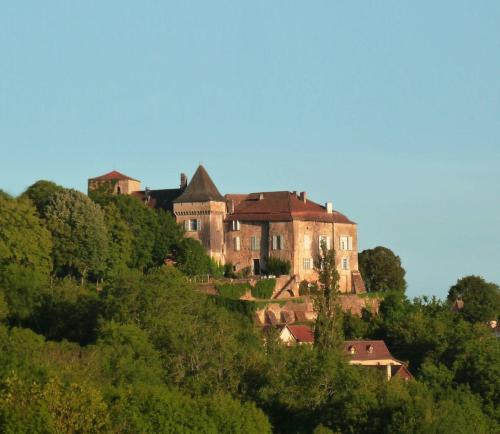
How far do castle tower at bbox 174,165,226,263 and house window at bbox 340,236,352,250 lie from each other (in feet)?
23.7

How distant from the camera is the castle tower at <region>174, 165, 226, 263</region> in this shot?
96.0 metres

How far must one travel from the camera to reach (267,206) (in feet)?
323

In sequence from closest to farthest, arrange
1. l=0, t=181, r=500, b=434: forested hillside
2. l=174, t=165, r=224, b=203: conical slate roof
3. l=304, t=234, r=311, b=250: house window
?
l=0, t=181, r=500, b=434: forested hillside
l=174, t=165, r=224, b=203: conical slate roof
l=304, t=234, r=311, b=250: house window

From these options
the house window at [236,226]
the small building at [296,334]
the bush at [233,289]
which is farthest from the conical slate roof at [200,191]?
the small building at [296,334]

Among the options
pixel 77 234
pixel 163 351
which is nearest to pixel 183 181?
pixel 77 234

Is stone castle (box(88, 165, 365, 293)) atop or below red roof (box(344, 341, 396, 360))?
atop

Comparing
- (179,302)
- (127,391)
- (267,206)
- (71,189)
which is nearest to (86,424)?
(127,391)

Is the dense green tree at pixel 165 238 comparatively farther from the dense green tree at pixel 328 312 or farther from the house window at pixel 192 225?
the dense green tree at pixel 328 312

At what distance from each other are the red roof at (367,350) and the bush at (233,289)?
753cm

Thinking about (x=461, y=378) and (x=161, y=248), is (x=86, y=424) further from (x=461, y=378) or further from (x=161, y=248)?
(x=161, y=248)

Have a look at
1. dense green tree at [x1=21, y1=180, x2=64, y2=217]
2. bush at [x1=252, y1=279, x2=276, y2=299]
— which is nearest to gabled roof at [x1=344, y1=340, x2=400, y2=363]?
bush at [x1=252, y1=279, x2=276, y2=299]

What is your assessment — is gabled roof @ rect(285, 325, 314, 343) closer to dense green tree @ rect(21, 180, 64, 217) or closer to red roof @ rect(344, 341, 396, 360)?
red roof @ rect(344, 341, 396, 360)

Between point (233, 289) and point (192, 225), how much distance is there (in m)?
5.71

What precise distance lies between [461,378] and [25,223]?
2300cm
